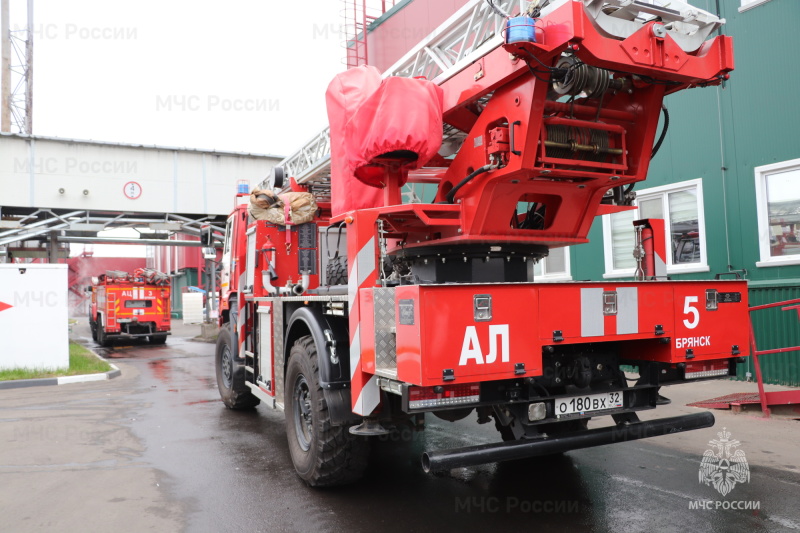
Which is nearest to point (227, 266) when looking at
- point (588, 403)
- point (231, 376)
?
point (231, 376)

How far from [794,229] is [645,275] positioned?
14.2 feet

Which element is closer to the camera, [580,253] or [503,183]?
[503,183]

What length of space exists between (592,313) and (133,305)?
65.2 ft

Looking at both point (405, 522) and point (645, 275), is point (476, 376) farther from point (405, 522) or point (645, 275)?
point (645, 275)

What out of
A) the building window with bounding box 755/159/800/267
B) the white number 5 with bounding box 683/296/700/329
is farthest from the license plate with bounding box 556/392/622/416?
the building window with bounding box 755/159/800/267

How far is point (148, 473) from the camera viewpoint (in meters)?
5.56

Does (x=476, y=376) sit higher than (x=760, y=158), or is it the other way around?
(x=760, y=158)

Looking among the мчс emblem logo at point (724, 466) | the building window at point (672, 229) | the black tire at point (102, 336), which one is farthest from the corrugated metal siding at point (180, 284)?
the мчс emblem logo at point (724, 466)

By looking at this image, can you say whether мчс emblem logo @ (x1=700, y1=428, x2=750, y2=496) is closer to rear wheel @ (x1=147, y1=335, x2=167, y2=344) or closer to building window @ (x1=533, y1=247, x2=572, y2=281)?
building window @ (x1=533, y1=247, x2=572, y2=281)

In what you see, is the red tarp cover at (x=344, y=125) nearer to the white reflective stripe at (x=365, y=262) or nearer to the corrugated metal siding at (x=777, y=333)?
the white reflective stripe at (x=365, y=262)

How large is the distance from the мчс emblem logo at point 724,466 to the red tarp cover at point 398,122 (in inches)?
139

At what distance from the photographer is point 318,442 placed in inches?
184

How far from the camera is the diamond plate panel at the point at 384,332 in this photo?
13.0 ft

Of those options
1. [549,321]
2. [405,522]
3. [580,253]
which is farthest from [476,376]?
[580,253]
